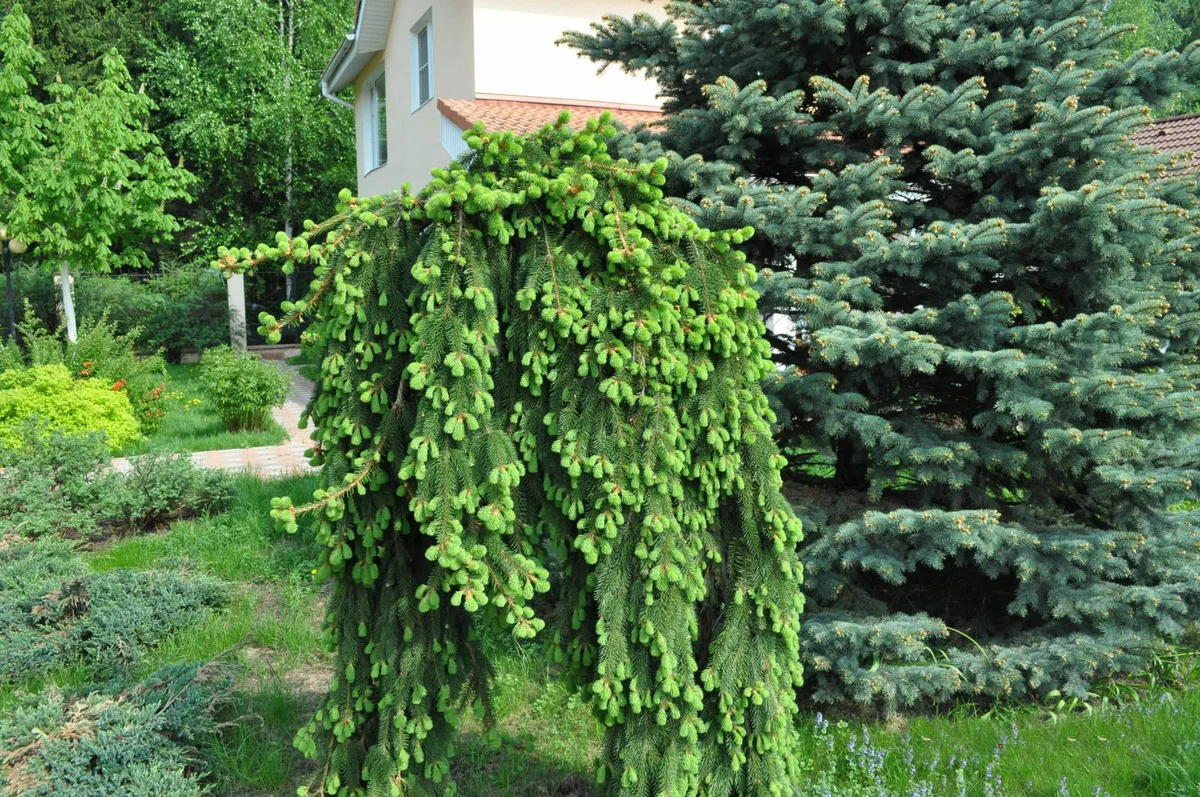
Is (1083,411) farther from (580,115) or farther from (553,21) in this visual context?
(553,21)

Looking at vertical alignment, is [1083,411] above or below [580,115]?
below

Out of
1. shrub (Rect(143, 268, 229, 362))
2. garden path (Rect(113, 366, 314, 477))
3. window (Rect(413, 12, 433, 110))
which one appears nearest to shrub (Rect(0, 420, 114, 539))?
garden path (Rect(113, 366, 314, 477))

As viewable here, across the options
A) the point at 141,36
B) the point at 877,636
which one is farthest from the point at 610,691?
the point at 141,36

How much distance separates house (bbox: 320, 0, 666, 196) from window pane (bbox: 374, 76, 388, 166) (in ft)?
7.40

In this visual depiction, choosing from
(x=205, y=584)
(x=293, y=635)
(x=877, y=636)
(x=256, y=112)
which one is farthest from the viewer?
(x=256, y=112)

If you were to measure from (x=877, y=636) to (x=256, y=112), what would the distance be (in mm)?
24250

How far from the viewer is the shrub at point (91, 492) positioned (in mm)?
6340

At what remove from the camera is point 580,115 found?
11836 millimetres

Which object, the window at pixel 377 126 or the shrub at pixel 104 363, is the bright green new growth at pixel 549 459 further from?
the window at pixel 377 126

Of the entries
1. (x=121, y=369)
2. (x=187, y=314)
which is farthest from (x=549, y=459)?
(x=187, y=314)

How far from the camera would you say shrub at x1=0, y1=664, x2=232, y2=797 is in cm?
299

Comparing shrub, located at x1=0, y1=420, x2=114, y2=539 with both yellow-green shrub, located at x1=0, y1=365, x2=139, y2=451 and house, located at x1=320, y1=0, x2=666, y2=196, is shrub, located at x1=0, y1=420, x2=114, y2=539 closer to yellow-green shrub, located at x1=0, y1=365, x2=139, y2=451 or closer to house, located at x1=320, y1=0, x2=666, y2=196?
yellow-green shrub, located at x1=0, y1=365, x2=139, y2=451

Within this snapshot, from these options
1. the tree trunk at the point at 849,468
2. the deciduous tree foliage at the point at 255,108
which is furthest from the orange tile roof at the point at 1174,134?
the deciduous tree foliage at the point at 255,108

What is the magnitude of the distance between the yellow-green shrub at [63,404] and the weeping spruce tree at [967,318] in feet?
27.3
